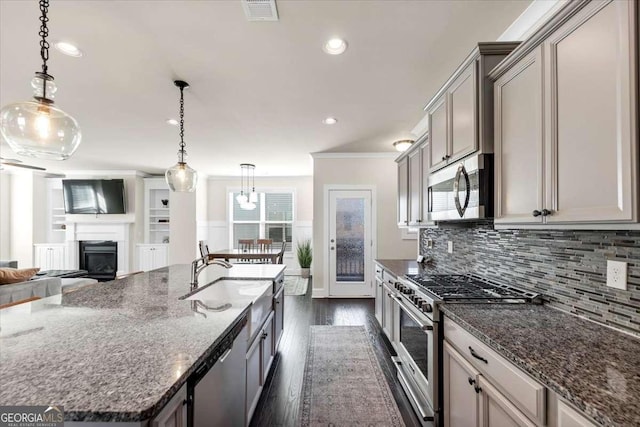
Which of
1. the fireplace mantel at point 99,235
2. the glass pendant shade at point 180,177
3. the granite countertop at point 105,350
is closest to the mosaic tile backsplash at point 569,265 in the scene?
the granite countertop at point 105,350

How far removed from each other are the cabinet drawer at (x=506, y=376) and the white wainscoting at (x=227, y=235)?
21.3ft

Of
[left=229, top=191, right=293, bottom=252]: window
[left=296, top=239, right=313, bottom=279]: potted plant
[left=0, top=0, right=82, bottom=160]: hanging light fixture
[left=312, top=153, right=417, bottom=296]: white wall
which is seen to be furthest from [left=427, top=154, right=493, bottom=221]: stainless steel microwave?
[left=229, top=191, right=293, bottom=252]: window

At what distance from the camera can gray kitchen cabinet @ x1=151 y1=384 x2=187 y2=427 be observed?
2.68 feet

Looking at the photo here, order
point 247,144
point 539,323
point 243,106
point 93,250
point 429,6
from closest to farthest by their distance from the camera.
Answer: point 539,323, point 429,6, point 243,106, point 247,144, point 93,250

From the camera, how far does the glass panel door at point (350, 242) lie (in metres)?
5.27

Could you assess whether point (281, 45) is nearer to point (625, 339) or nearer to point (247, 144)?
point (625, 339)

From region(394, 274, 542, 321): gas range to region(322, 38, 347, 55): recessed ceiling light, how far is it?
6.12 ft

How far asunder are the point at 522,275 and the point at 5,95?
4.95m

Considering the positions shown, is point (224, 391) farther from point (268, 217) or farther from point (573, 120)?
point (268, 217)

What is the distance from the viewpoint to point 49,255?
6.97 metres

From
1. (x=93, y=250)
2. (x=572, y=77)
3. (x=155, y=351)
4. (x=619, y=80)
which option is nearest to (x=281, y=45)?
(x=572, y=77)

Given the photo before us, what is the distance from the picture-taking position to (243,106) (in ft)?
10.5

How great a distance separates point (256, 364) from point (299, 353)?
118 centimetres

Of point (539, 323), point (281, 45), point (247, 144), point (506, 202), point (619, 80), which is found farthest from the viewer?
point (247, 144)
